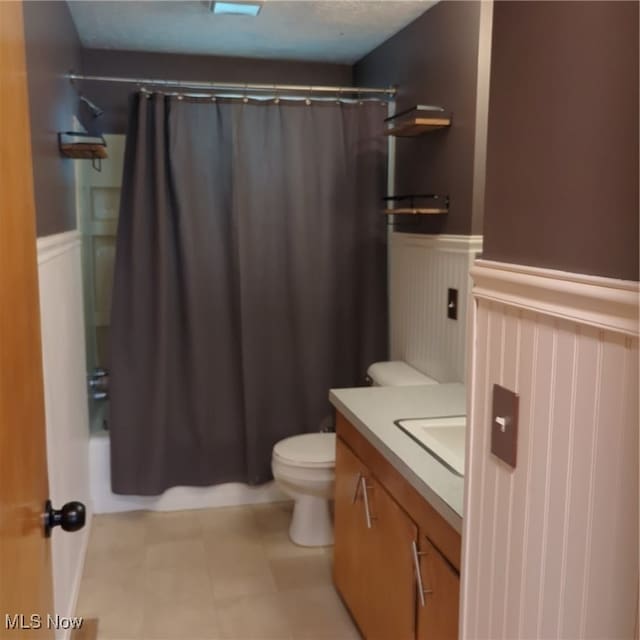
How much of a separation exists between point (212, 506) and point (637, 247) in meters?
3.04

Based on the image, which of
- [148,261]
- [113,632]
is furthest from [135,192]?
[113,632]

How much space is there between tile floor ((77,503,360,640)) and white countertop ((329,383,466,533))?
777mm

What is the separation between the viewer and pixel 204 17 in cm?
303

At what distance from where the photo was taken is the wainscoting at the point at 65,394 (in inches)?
86.1

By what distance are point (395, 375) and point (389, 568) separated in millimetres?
1154

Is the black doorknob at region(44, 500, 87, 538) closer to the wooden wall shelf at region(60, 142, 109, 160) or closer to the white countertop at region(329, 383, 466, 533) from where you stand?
the white countertop at region(329, 383, 466, 533)

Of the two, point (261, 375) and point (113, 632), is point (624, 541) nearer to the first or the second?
point (113, 632)

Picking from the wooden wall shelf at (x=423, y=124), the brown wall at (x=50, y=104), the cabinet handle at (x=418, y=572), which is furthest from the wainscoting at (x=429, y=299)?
the brown wall at (x=50, y=104)

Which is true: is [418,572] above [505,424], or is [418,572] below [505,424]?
below

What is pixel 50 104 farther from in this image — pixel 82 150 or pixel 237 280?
pixel 237 280

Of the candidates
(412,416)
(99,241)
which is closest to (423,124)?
(412,416)

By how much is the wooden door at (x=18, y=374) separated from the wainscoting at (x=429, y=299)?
5.81 feet

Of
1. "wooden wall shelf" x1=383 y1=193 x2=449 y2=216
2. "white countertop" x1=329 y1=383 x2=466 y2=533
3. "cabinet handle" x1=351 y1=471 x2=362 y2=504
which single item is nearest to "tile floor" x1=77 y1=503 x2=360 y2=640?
"cabinet handle" x1=351 y1=471 x2=362 y2=504

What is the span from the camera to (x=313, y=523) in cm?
313
